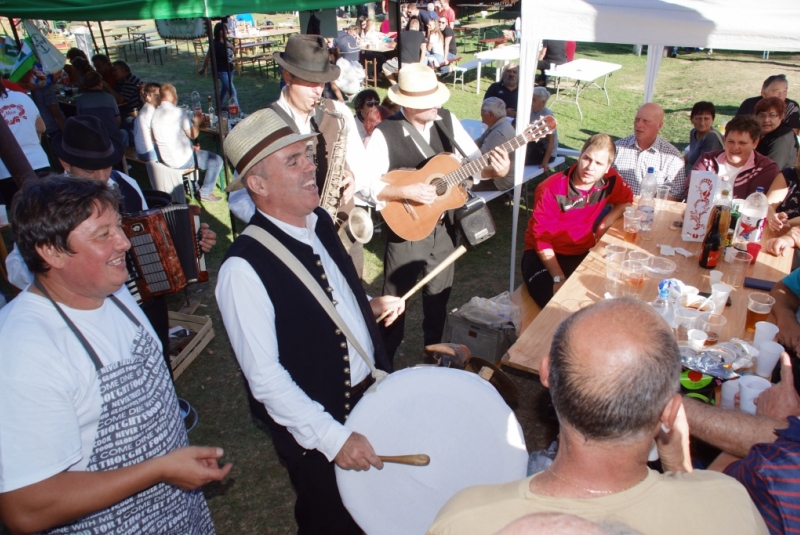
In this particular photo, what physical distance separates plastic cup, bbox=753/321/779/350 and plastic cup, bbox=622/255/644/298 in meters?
0.68

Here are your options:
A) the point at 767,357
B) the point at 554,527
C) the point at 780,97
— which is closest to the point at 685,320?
the point at 767,357

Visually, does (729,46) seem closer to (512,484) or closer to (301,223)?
(301,223)

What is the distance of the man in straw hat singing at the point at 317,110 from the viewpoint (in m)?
3.70

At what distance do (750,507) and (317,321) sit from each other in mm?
1515

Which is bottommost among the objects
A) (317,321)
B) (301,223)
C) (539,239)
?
(539,239)

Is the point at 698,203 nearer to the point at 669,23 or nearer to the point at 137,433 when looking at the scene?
the point at 669,23

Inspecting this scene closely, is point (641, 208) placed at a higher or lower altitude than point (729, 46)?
lower

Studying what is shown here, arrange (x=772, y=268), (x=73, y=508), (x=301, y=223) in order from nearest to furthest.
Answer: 1. (x=73, y=508)
2. (x=301, y=223)
3. (x=772, y=268)

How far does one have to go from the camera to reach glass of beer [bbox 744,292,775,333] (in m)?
3.00

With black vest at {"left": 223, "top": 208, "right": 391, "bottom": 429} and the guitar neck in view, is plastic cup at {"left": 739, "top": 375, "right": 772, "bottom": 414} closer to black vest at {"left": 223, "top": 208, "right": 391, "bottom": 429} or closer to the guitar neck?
black vest at {"left": 223, "top": 208, "right": 391, "bottom": 429}

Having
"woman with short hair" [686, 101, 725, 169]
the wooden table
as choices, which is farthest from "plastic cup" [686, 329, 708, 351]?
"woman with short hair" [686, 101, 725, 169]

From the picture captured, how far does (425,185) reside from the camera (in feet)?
13.3

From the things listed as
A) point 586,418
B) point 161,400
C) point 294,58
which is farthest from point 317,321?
point 294,58

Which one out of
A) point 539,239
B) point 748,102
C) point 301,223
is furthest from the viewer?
point 748,102
